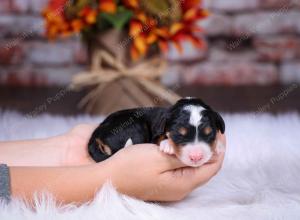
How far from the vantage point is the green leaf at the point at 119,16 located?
5.16 feet

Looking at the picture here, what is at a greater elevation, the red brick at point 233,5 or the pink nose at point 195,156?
the red brick at point 233,5

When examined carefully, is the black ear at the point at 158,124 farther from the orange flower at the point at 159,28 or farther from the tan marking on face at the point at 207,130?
the orange flower at the point at 159,28

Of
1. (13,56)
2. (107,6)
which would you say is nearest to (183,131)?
(107,6)

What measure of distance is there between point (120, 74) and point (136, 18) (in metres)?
0.17

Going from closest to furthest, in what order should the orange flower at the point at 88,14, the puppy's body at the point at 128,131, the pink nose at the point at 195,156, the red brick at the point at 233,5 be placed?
the pink nose at the point at 195,156 < the puppy's body at the point at 128,131 < the orange flower at the point at 88,14 < the red brick at the point at 233,5

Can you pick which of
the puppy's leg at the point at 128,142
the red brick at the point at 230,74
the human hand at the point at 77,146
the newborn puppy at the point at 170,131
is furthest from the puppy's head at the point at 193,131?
the red brick at the point at 230,74

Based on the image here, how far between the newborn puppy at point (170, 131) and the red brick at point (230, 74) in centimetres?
144

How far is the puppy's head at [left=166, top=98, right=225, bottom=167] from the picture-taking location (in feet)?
2.63

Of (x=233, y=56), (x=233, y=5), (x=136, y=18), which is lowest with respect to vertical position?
(x=233, y=56)

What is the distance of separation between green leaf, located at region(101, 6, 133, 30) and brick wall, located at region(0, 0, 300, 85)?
83cm

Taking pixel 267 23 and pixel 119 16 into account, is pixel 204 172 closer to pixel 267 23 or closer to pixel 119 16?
pixel 119 16

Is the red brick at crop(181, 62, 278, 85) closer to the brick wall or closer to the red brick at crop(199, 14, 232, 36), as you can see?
the brick wall

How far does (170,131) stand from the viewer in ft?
2.73

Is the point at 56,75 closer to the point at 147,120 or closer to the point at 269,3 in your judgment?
the point at 269,3
